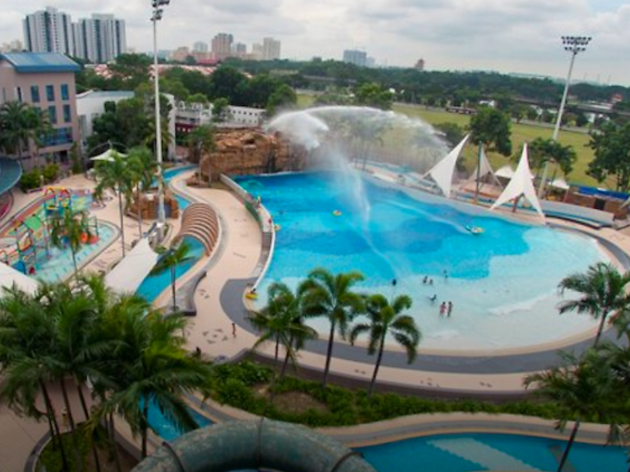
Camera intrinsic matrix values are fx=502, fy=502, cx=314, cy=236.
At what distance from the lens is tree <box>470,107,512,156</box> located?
67.7 meters

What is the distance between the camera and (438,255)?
41.3m

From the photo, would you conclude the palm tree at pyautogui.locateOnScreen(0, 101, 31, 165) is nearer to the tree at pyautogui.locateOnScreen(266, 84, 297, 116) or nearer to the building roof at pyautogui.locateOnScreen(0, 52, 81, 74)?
the building roof at pyautogui.locateOnScreen(0, 52, 81, 74)

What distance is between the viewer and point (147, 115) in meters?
59.2

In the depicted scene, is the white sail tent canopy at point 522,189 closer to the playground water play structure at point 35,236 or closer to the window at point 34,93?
the playground water play structure at point 35,236

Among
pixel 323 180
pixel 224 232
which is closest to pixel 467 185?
pixel 323 180

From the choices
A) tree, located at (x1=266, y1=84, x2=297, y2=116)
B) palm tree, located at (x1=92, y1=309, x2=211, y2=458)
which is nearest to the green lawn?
tree, located at (x1=266, y1=84, x2=297, y2=116)

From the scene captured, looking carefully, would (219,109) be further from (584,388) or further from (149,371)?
(584,388)

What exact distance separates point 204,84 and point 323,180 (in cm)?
4605

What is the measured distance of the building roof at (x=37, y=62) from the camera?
50375 millimetres

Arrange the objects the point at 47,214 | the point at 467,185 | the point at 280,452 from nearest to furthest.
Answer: the point at 280,452 → the point at 47,214 → the point at 467,185

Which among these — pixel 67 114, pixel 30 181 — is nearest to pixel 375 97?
pixel 67 114

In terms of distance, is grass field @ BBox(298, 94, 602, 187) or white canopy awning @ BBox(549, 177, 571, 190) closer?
white canopy awning @ BBox(549, 177, 571, 190)

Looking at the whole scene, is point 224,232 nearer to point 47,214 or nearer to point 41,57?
point 47,214

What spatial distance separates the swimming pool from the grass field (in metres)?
19.7
